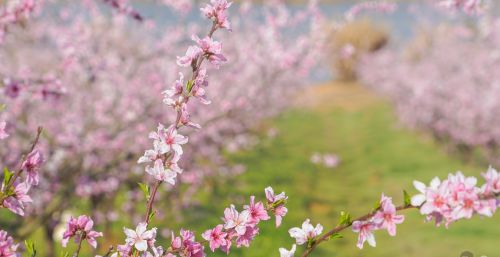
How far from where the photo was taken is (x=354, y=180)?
16406 mm

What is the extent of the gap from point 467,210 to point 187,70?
11634 millimetres

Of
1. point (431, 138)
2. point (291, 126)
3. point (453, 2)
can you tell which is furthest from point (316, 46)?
point (291, 126)

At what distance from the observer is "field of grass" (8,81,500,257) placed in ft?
32.8

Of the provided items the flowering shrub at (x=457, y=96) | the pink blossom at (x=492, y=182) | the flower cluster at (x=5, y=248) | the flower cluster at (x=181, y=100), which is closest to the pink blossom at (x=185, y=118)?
the flower cluster at (x=181, y=100)

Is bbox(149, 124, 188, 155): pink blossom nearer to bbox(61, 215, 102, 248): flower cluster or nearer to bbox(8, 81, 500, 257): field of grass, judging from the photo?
bbox(61, 215, 102, 248): flower cluster

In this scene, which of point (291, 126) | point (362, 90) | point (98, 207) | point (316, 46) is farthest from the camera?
point (362, 90)

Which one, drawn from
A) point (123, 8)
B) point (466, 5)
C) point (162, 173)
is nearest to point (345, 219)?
point (162, 173)

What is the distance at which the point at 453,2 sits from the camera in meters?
4.63

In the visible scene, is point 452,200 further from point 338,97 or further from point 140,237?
point 338,97

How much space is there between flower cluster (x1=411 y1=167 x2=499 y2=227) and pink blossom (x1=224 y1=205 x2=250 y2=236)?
0.69 meters

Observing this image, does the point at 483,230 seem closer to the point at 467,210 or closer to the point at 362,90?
the point at 467,210

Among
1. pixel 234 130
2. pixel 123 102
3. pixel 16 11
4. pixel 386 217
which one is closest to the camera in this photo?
pixel 386 217

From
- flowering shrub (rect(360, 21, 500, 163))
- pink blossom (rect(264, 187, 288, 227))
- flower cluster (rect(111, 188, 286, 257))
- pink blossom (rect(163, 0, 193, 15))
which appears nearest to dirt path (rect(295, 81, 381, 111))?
flowering shrub (rect(360, 21, 500, 163))

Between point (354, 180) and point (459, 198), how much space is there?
46.9 feet
